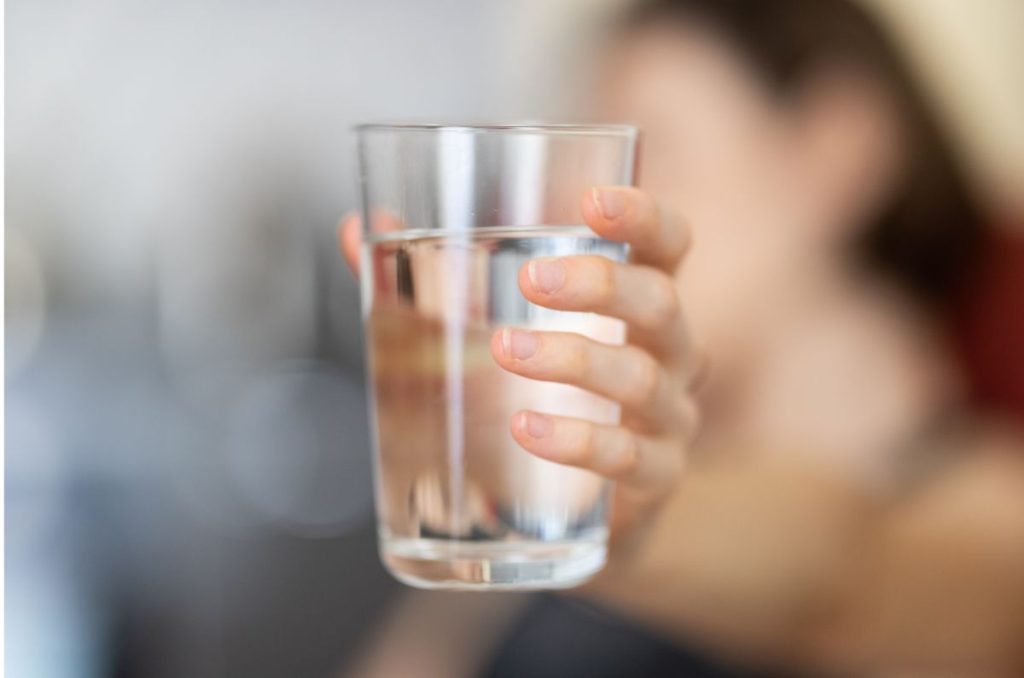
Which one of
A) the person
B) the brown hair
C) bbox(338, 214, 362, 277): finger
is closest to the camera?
bbox(338, 214, 362, 277): finger

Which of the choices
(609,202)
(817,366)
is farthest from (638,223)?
(817,366)

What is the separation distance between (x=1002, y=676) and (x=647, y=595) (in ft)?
1.48

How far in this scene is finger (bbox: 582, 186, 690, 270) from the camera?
497 millimetres

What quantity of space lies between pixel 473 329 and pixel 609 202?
84mm

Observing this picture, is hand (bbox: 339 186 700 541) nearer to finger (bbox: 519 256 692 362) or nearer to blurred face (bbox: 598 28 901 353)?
finger (bbox: 519 256 692 362)

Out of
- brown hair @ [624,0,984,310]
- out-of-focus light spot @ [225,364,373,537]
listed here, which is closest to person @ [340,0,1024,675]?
brown hair @ [624,0,984,310]

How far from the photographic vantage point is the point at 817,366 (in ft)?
5.58

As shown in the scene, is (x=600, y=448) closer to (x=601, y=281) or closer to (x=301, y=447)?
(x=601, y=281)

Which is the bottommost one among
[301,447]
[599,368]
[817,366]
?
[301,447]

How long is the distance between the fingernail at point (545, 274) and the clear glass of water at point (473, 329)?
3 centimetres

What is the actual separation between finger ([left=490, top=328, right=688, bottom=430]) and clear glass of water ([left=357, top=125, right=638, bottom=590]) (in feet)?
0.07

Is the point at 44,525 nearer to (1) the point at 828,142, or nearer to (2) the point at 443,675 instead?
(2) the point at 443,675

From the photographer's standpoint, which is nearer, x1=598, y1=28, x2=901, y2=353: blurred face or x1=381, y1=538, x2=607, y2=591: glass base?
x1=381, y1=538, x2=607, y2=591: glass base

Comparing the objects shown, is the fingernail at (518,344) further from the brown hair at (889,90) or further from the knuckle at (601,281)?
the brown hair at (889,90)
